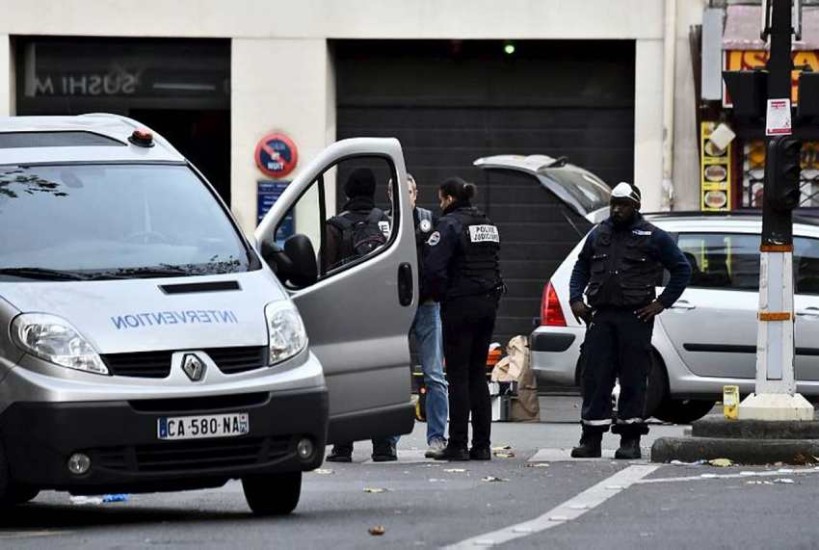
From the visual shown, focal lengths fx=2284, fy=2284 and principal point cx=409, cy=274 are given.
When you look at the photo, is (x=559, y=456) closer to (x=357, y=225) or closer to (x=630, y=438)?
(x=630, y=438)

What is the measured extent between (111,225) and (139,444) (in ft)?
4.45

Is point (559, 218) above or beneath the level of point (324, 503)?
above

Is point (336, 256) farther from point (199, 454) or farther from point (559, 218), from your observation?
point (559, 218)

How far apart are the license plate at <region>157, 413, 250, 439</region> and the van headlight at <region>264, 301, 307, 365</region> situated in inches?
12.8

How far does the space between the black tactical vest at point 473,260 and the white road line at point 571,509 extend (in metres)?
1.64

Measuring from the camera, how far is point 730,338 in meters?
17.3

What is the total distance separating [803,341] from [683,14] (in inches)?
265

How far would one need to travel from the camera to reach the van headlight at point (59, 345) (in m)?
9.57

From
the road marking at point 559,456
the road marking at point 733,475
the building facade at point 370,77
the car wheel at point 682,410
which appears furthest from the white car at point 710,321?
the building facade at point 370,77

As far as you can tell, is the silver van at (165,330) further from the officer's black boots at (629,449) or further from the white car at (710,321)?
the white car at (710,321)

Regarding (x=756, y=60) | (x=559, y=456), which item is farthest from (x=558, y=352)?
(x=756, y=60)

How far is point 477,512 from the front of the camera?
1045cm

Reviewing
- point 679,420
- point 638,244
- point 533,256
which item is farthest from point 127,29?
point 638,244

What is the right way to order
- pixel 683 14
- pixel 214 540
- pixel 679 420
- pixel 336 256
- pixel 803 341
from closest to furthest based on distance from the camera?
1. pixel 214 540
2. pixel 336 256
3. pixel 803 341
4. pixel 679 420
5. pixel 683 14
